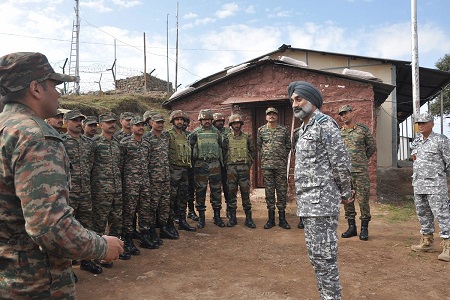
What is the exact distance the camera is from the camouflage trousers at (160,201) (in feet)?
17.6

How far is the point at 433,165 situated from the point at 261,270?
2.77 metres

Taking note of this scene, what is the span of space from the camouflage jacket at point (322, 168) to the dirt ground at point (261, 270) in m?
1.28

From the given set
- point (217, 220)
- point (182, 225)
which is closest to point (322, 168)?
point (182, 225)

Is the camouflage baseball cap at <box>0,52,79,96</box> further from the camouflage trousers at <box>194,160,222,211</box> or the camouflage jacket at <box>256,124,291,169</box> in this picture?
the camouflage jacket at <box>256,124,291,169</box>

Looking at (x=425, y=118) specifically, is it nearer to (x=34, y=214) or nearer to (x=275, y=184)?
(x=275, y=184)

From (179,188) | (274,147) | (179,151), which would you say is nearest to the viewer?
(179,151)

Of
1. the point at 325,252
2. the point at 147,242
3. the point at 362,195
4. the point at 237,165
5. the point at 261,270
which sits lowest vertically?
the point at 261,270

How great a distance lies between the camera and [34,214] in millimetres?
1372

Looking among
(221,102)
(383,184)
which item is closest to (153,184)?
(221,102)

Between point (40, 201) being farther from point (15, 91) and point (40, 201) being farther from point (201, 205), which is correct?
point (201, 205)

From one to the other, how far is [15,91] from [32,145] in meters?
0.32

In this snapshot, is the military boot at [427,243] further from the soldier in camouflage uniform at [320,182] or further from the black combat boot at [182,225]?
the black combat boot at [182,225]

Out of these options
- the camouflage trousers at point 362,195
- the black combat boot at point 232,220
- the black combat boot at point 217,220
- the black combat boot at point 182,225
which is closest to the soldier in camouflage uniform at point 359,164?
the camouflage trousers at point 362,195

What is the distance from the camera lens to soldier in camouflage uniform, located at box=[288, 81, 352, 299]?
279 cm
